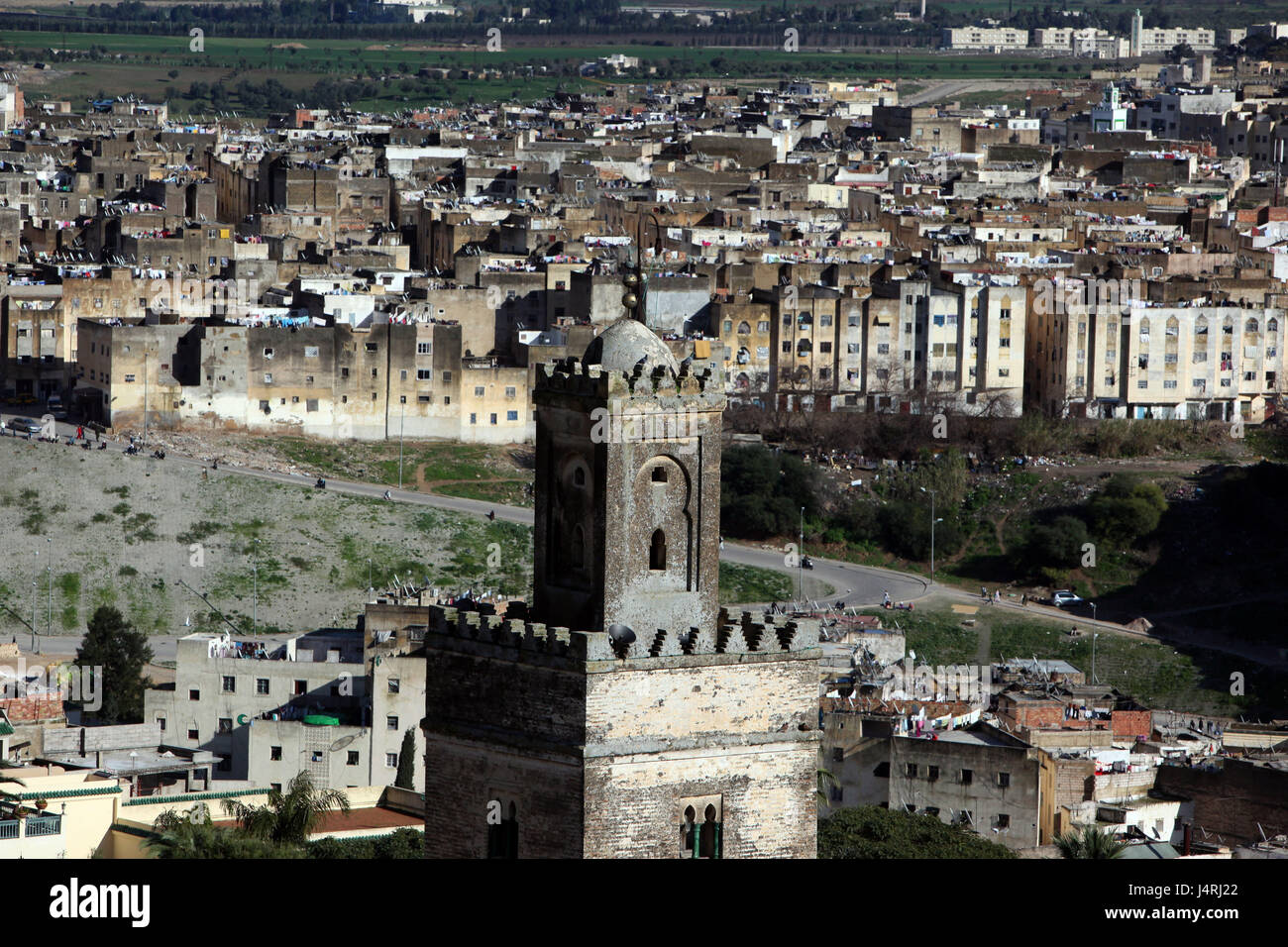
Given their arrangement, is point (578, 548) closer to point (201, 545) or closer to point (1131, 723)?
point (1131, 723)

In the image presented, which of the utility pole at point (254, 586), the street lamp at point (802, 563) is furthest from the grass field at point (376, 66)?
the utility pole at point (254, 586)

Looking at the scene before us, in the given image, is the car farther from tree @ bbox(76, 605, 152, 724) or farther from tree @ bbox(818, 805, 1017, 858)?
tree @ bbox(818, 805, 1017, 858)

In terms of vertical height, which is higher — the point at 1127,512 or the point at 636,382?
the point at 636,382

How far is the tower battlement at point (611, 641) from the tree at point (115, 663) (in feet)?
79.4

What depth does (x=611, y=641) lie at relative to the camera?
20500 millimetres

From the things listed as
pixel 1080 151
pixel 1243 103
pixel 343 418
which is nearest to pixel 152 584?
pixel 343 418

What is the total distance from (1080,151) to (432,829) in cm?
9210

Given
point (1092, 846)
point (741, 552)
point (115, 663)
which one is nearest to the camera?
point (1092, 846)

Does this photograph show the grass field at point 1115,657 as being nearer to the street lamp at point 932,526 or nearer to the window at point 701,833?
the street lamp at point 932,526

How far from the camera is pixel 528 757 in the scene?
67.7 feet

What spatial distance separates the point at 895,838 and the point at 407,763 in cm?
748

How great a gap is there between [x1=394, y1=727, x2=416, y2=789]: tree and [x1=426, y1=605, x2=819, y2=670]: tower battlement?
664 inches

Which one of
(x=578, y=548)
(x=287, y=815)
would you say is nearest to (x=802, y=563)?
(x=287, y=815)

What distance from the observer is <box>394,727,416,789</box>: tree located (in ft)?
126
